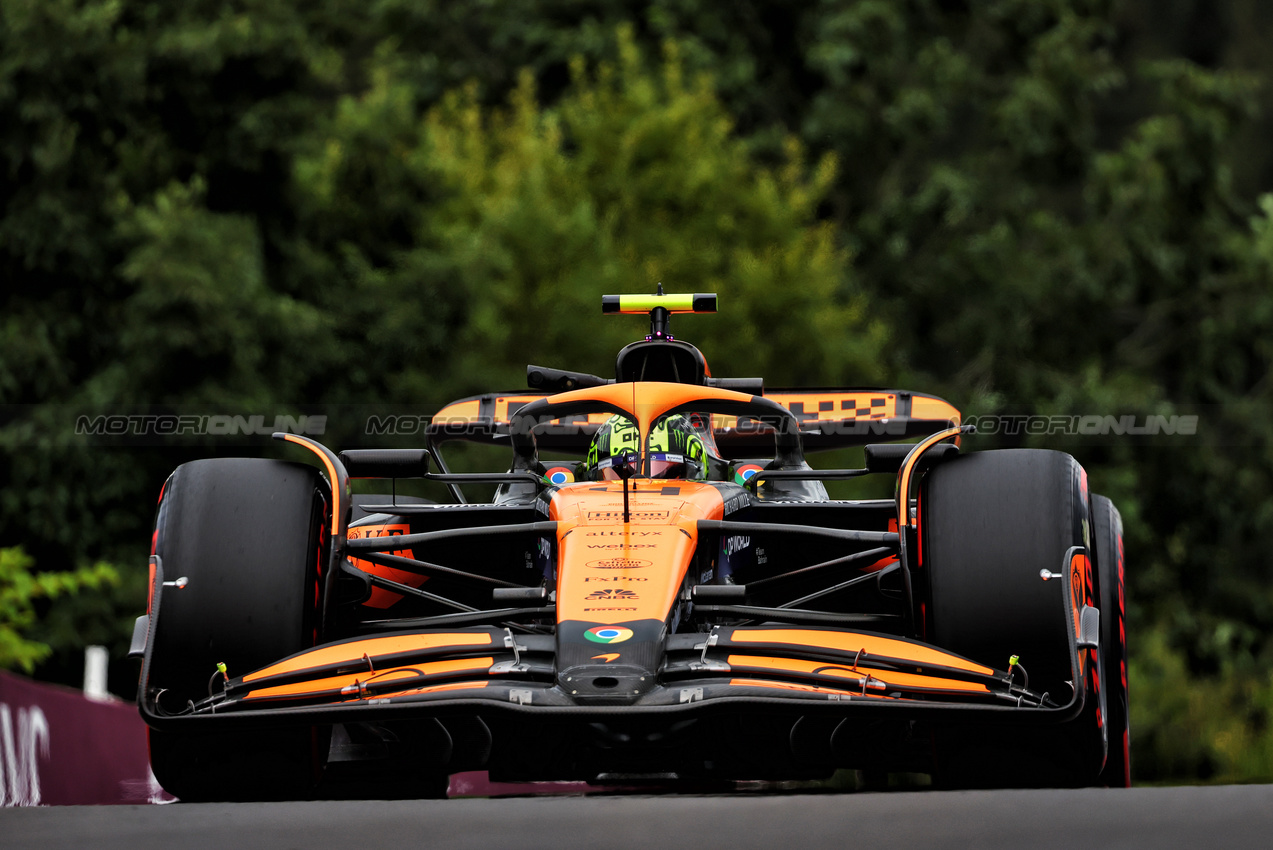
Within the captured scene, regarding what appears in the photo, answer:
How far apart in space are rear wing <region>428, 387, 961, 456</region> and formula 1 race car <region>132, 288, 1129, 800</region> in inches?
52.9

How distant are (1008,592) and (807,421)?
2.73 m

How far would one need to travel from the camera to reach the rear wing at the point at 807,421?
7449 millimetres

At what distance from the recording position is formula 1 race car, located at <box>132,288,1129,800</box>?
16.0ft

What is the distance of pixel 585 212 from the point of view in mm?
26062

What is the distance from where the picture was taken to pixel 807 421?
25.6 ft

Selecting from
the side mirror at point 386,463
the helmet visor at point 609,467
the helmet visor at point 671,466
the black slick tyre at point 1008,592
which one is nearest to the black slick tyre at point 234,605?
the side mirror at point 386,463

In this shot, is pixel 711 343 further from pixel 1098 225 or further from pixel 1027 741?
pixel 1027 741

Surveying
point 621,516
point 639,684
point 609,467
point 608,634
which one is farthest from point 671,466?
point 639,684

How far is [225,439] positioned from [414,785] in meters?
14.8

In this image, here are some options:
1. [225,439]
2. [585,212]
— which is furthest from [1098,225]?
[225,439]
